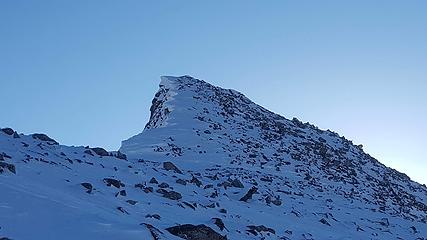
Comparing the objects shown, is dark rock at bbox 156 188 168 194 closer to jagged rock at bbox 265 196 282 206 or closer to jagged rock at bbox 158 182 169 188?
jagged rock at bbox 158 182 169 188

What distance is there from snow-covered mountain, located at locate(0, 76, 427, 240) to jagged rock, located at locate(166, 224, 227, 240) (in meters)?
0.03

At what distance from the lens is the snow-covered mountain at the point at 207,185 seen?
38.8 ft

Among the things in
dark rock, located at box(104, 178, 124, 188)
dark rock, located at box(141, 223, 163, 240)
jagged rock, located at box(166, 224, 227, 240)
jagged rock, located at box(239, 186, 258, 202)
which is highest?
jagged rock, located at box(239, 186, 258, 202)

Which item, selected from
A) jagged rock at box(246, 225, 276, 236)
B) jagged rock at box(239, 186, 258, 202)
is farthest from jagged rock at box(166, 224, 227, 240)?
jagged rock at box(239, 186, 258, 202)

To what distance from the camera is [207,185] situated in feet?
76.7

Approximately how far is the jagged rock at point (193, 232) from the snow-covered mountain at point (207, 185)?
0.09ft

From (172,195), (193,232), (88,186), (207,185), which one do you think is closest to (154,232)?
(193,232)

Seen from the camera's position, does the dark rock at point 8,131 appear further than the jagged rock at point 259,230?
Yes

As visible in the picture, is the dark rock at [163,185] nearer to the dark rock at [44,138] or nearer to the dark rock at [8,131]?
the dark rock at [44,138]

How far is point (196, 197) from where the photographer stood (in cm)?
1973

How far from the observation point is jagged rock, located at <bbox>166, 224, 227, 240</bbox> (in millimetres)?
12281

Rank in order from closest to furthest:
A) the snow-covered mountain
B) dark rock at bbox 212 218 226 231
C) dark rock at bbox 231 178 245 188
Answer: the snow-covered mountain < dark rock at bbox 212 218 226 231 < dark rock at bbox 231 178 245 188

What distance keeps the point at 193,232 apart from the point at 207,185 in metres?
10.9

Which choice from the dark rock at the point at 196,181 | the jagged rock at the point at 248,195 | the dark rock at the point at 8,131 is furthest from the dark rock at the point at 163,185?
the dark rock at the point at 8,131
